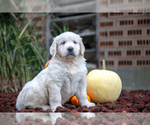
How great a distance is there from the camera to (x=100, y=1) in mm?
2318

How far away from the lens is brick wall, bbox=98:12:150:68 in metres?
2.91

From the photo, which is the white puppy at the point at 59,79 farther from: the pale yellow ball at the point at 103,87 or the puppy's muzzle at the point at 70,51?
the pale yellow ball at the point at 103,87

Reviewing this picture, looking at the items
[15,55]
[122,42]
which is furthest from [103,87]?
[15,55]

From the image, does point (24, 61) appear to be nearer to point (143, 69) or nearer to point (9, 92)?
point (9, 92)

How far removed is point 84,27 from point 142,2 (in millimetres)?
1753

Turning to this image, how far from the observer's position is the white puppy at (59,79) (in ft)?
5.82

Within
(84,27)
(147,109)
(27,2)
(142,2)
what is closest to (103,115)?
(147,109)

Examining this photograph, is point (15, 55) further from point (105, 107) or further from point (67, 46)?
point (105, 107)

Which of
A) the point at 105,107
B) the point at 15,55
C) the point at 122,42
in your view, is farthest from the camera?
the point at 122,42

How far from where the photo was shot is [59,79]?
1771 mm

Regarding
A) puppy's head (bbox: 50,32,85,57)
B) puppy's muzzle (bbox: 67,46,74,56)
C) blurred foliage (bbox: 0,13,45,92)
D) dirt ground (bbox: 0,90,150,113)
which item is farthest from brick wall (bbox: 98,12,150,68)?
puppy's muzzle (bbox: 67,46,74,56)

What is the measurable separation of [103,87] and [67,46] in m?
0.67

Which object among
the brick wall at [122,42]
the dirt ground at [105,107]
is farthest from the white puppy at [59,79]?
the brick wall at [122,42]

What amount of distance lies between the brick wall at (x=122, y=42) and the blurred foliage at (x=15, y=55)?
1.07 meters
